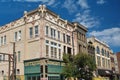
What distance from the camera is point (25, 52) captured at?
38.8 meters

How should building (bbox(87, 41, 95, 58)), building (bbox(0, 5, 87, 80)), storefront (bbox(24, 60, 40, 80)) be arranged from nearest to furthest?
storefront (bbox(24, 60, 40, 80)) < building (bbox(0, 5, 87, 80)) < building (bbox(87, 41, 95, 58))

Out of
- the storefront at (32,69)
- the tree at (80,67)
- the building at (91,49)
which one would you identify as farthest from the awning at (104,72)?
the storefront at (32,69)

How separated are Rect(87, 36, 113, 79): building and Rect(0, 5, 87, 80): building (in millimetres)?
16170

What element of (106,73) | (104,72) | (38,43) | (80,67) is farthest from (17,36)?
(106,73)

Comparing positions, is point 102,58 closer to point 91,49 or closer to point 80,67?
point 91,49

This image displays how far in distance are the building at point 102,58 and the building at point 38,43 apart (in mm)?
16170

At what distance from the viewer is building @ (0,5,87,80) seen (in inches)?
1431

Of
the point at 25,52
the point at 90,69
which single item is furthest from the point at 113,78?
the point at 25,52

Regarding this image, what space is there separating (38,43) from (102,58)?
3137 centimetres

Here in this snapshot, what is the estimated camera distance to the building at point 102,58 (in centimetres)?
5858

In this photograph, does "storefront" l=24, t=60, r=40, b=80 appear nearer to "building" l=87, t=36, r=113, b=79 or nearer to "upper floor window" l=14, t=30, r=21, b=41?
"upper floor window" l=14, t=30, r=21, b=41

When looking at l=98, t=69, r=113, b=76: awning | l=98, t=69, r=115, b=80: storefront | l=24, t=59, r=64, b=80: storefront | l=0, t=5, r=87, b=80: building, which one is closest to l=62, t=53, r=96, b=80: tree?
l=24, t=59, r=64, b=80: storefront

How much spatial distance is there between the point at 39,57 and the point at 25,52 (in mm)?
4094

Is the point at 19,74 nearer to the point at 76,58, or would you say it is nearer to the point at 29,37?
the point at 29,37
